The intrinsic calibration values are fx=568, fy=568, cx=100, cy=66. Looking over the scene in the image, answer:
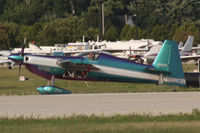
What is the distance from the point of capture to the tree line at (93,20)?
90.5m

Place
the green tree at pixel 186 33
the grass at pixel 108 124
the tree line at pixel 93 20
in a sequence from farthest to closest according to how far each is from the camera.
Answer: the tree line at pixel 93 20 < the green tree at pixel 186 33 < the grass at pixel 108 124

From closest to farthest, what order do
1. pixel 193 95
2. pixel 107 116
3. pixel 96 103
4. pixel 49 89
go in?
1. pixel 107 116
2. pixel 96 103
3. pixel 193 95
4. pixel 49 89

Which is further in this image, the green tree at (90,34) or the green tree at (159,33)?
the green tree at (90,34)

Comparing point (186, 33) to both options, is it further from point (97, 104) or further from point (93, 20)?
point (97, 104)

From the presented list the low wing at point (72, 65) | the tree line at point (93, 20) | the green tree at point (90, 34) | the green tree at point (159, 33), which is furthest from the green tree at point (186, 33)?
the low wing at point (72, 65)

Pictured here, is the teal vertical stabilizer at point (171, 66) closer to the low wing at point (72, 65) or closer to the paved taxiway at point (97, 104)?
the low wing at point (72, 65)

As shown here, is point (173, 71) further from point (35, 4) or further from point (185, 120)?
point (35, 4)

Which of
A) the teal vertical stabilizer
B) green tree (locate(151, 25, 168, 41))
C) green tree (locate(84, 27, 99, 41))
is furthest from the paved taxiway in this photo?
green tree (locate(84, 27, 99, 41))

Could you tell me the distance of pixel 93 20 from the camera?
10806 cm

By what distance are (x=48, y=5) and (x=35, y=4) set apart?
116 inches

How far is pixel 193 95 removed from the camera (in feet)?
56.4

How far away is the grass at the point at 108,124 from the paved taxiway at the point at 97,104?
0.74m

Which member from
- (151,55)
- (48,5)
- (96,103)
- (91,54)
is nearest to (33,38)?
(48,5)

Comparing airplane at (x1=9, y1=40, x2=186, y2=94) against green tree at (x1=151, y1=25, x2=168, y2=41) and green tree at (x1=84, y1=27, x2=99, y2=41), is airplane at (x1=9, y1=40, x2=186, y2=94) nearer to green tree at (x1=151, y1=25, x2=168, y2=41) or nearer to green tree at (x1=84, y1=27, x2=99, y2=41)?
green tree at (x1=151, y1=25, x2=168, y2=41)
